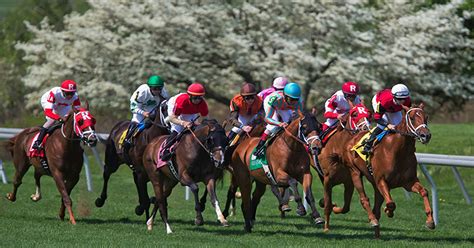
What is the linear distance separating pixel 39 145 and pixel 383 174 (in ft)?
16.8

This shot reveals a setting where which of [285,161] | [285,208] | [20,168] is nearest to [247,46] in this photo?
[20,168]

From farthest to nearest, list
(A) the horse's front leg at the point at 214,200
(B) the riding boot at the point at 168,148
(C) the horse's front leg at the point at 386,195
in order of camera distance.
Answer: (B) the riding boot at the point at 168,148
(A) the horse's front leg at the point at 214,200
(C) the horse's front leg at the point at 386,195

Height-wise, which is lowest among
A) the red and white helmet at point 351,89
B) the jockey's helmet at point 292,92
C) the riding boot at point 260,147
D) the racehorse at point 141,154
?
the racehorse at point 141,154

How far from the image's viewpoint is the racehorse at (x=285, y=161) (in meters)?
12.5

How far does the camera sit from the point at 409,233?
532 inches

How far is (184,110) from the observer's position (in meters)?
14.1

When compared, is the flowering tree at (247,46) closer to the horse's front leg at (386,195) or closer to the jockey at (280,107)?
the jockey at (280,107)

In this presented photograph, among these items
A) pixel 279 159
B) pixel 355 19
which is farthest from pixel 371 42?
pixel 279 159

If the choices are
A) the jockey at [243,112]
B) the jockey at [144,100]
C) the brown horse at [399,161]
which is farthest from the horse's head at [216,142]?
the jockey at [144,100]

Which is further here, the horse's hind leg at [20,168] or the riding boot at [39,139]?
the horse's hind leg at [20,168]

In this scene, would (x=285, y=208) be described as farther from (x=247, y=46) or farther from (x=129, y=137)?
(x=247, y=46)

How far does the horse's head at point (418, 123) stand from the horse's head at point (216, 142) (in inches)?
83.5

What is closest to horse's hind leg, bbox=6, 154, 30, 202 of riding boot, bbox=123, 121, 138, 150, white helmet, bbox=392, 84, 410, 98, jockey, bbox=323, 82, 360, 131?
riding boot, bbox=123, 121, 138, 150

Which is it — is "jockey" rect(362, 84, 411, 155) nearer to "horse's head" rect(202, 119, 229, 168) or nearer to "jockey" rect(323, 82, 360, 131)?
"jockey" rect(323, 82, 360, 131)
